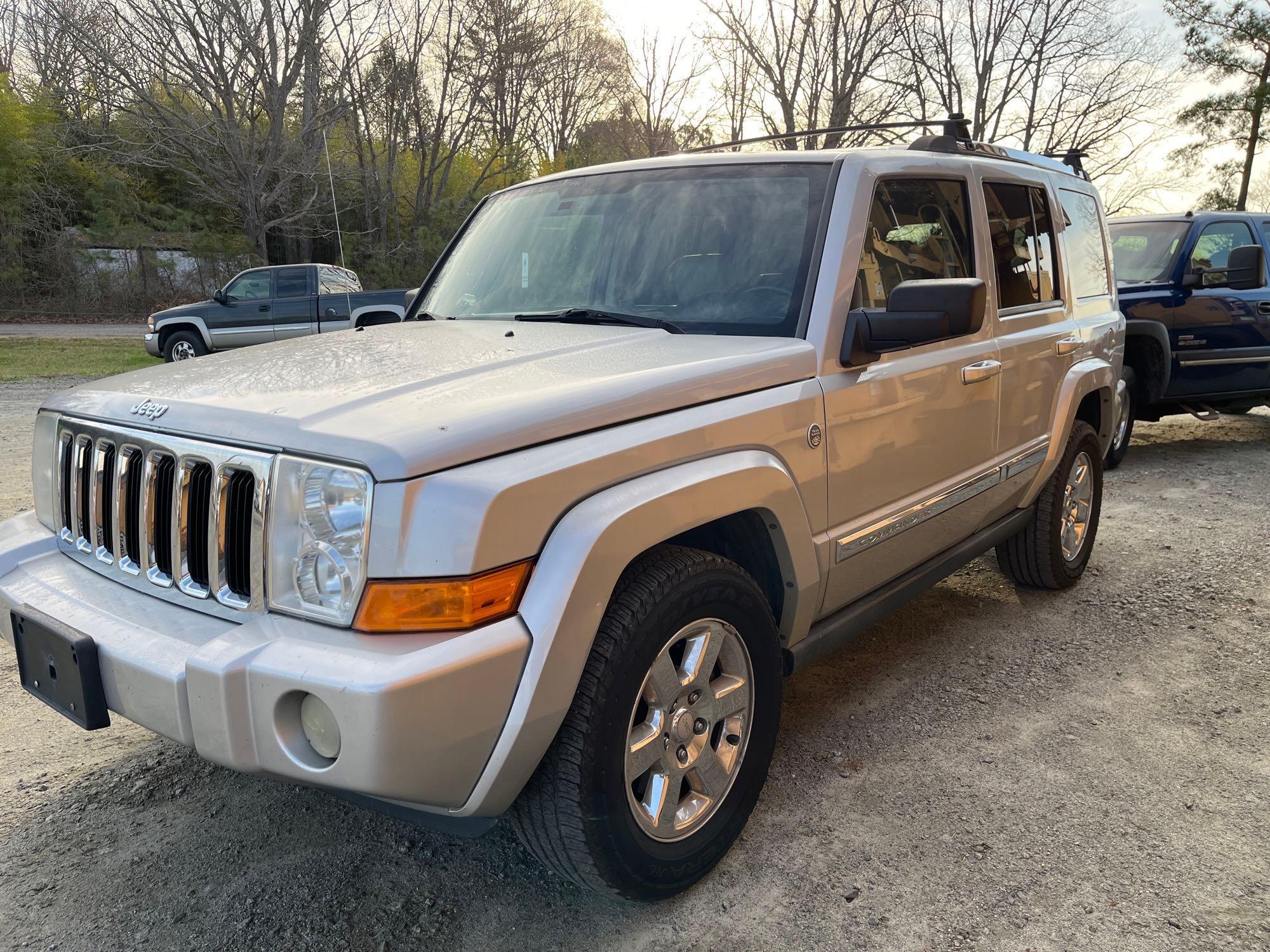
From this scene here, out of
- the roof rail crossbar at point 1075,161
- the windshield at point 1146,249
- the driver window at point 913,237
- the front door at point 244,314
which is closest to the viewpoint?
the driver window at point 913,237

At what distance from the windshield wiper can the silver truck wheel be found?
95 centimetres

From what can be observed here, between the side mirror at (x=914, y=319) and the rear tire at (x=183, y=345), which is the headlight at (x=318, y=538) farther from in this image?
the rear tire at (x=183, y=345)

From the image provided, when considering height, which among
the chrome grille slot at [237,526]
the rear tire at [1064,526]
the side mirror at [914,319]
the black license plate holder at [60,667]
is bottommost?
the rear tire at [1064,526]

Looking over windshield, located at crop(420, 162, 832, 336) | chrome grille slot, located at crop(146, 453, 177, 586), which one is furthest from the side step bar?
chrome grille slot, located at crop(146, 453, 177, 586)

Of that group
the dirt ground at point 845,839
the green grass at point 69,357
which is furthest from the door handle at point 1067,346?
the green grass at point 69,357

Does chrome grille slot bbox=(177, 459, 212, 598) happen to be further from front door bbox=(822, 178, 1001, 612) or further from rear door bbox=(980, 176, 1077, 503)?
rear door bbox=(980, 176, 1077, 503)

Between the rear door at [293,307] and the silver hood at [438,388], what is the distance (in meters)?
13.7

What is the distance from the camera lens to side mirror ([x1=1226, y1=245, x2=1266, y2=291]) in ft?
23.4

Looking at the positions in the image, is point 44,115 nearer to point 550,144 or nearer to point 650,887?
point 550,144

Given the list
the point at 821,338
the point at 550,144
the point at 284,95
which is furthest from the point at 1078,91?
the point at 821,338

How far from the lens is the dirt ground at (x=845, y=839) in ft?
7.31

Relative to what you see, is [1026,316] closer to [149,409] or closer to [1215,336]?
[149,409]

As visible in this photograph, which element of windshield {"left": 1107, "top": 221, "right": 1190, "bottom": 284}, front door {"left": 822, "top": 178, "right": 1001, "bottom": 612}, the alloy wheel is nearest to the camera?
front door {"left": 822, "top": 178, "right": 1001, "bottom": 612}

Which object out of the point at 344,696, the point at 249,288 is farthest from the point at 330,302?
the point at 344,696
